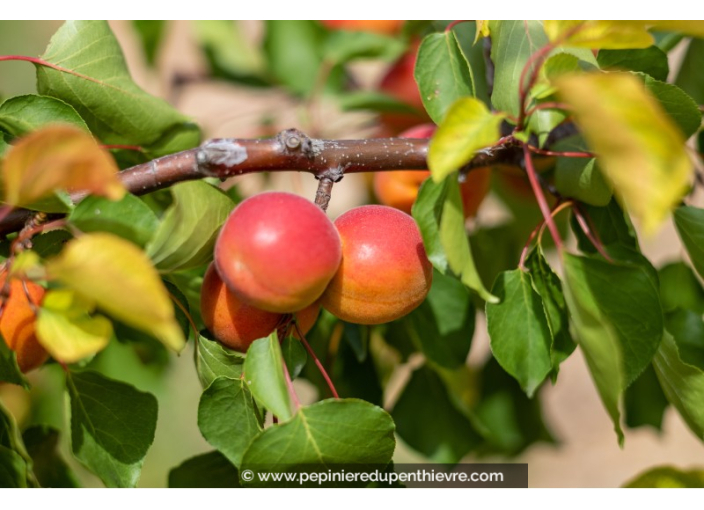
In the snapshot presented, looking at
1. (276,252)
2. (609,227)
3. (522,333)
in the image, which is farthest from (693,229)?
(276,252)

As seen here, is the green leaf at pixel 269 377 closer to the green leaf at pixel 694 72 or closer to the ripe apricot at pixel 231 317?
the ripe apricot at pixel 231 317

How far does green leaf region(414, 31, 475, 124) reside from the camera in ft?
2.14

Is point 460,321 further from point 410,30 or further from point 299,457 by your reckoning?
point 410,30

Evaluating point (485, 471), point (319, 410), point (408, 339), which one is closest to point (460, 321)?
point (408, 339)

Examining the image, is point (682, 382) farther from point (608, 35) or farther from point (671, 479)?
point (608, 35)

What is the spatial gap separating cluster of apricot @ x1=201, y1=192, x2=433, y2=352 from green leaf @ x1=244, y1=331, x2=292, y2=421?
0.11ft

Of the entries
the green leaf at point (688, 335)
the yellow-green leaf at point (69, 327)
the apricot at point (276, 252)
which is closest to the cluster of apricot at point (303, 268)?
the apricot at point (276, 252)

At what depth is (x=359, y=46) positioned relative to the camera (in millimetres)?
1154

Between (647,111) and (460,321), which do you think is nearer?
(647,111)

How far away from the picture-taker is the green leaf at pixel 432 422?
95cm

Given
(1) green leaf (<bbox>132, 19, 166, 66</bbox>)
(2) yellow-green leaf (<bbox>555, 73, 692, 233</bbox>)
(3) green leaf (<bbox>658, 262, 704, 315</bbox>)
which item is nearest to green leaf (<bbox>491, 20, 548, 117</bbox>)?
(2) yellow-green leaf (<bbox>555, 73, 692, 233</bbox>)

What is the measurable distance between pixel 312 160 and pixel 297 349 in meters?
0.17

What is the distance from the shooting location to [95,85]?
706mm

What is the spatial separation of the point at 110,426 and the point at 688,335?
60 centimetres
